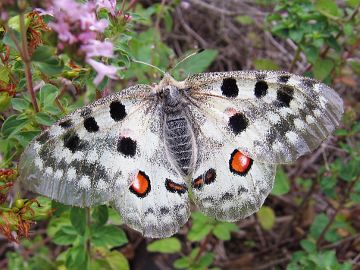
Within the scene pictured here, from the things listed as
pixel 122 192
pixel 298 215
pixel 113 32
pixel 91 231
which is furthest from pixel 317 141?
pixel 298 215

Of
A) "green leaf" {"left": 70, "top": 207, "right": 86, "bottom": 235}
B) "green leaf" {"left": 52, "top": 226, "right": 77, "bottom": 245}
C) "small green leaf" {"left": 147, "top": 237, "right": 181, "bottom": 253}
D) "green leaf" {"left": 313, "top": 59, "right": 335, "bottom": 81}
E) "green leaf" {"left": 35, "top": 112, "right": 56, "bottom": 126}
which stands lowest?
"small green leaf" {"left": 147, "top": 237, "right": 181, "bottom": 253}

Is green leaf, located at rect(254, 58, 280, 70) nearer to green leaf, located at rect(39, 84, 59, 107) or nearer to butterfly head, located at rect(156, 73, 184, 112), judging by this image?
butterfly head, located at rect(156, 73, 184, 112)

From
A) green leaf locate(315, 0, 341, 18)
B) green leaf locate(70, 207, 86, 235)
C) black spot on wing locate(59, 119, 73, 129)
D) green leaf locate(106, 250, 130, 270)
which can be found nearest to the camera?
black spot on wing locate(59, 119, 73, 129)

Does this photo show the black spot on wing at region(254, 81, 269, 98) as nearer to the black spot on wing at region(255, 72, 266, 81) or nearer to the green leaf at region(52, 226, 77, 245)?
the black spot on wing at region(255, 72, 266, 81)

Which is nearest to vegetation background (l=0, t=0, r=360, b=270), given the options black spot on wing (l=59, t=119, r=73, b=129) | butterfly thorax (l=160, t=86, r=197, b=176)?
black spot on wing (l=59, t=119, r=73, b=129)

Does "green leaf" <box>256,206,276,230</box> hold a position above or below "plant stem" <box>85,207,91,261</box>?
below

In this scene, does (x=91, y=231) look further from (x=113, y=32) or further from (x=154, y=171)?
(x=113, y=32)

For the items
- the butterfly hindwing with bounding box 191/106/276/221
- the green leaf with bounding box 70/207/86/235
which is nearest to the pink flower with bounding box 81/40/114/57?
the butterfly hindwing with bounding box 191/106/276/221

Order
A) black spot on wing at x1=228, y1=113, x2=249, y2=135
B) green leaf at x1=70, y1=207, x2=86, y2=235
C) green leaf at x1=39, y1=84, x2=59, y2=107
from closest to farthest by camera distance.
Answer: green leaf at x1=39, y1=84, x2=59, y2=107 → black spot on wing at x1=228, y1=113, x2=249, y2=135 → green leaf at x1=70, y1=207, x2=86, y2=235

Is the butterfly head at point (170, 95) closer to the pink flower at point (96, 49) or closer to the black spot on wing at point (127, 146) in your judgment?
the black spot on wing at point (127, 146)

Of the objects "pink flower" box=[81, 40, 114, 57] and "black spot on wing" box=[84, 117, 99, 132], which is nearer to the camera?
"pink flower" box=[81, 40, 114, 57]
